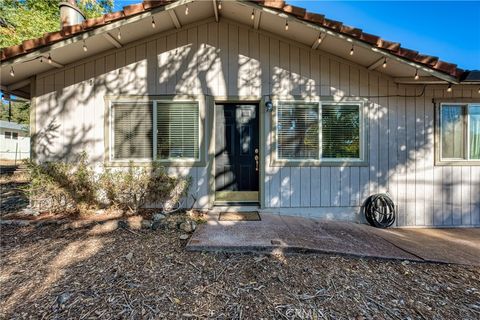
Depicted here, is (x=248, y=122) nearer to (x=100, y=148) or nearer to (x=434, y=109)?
(x=100, y=148)

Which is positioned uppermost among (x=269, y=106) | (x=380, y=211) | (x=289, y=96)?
(x=289, y=96)

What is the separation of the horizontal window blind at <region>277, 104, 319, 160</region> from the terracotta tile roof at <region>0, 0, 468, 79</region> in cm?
144

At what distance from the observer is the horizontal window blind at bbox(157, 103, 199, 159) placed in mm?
4965

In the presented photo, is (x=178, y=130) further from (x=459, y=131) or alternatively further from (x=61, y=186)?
(x=459, y=131)

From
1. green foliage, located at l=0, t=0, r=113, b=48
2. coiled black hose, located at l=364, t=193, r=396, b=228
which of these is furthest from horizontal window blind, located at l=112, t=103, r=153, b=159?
green foliage, located at l=0, t=0, r=113, b=48

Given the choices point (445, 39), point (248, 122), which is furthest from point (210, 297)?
point (445, 39)

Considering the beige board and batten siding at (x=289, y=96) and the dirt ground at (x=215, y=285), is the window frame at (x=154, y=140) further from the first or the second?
the dirt ground at (x=215, y=285)

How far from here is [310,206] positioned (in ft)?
16.1

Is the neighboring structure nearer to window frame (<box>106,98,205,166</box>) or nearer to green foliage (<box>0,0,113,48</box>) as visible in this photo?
green foliage (<box>0,0,113,48</box>)

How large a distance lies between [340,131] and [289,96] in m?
1.26

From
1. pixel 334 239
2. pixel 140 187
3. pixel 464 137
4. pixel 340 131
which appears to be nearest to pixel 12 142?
Answer: pixel 140 187

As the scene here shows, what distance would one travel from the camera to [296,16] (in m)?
4.06

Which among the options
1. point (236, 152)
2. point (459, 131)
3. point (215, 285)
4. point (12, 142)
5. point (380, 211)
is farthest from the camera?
point (12, 142)

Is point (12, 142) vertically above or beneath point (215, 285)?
above
